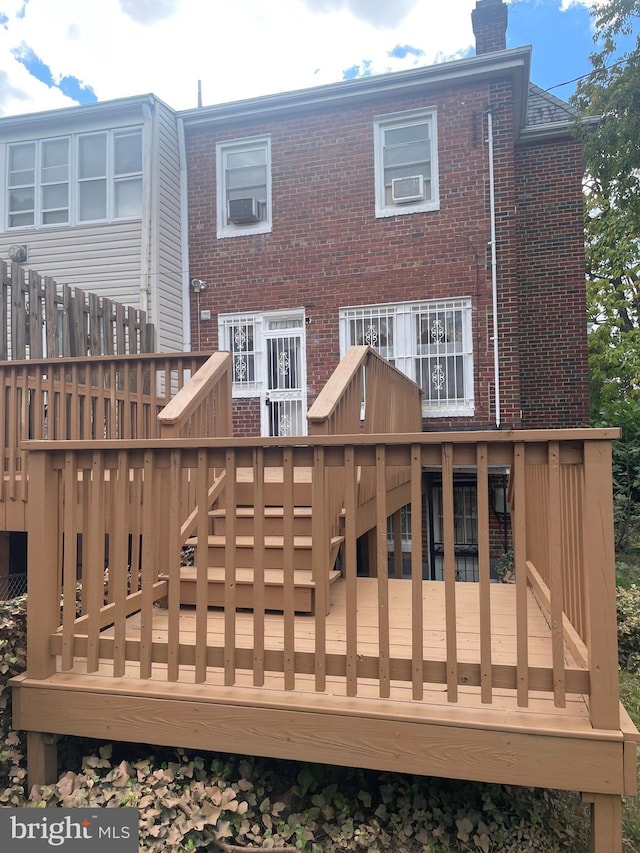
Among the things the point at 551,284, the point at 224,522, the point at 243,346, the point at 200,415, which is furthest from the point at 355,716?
the point at 551,284

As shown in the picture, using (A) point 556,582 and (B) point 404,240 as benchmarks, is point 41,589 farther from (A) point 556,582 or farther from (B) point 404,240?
(B) point 404,240

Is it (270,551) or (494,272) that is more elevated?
(494,272)

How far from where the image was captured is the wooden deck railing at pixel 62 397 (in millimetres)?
4598

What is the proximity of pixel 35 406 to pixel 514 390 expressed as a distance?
6.70 metres

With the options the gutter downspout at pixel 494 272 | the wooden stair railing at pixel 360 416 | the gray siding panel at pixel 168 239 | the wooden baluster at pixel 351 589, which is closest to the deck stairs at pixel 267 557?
the wooden stair railing at pixel 360 416

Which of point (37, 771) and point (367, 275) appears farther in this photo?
point (367, 275)

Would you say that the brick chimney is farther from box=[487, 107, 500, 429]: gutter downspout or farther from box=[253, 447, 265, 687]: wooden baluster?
box=[253, 447, 265, 687]: wooden baluster

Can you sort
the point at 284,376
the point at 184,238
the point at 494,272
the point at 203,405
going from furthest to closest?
the point at 184,238, the point at 284,376, the point at 494,272, the point at 203,405

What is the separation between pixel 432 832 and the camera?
233 centimetres

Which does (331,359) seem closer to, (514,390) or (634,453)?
(514,390)

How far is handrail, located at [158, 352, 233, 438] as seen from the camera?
3.48m

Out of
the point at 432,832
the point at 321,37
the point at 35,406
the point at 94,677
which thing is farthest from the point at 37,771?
the point at 321,37

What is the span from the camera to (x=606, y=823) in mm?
2135

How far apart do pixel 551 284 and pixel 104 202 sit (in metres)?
8.03
